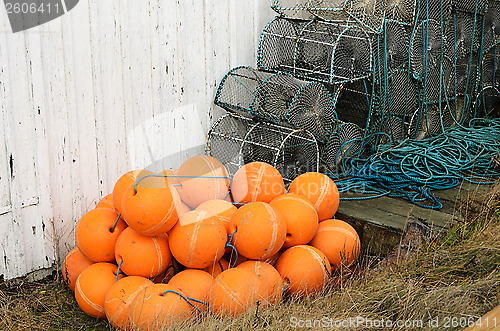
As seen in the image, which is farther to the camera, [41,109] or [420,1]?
[420,1]

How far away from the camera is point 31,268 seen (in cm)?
365

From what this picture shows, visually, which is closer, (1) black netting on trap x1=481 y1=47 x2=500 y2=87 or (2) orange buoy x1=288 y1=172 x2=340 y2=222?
(2) orange buoy x1=288 y1=172 x2=340 y2=222

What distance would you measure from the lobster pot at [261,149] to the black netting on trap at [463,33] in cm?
261

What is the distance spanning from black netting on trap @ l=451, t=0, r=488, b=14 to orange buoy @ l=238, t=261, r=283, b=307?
4.47 m

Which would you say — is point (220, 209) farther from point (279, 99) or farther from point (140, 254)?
point (279, 99)

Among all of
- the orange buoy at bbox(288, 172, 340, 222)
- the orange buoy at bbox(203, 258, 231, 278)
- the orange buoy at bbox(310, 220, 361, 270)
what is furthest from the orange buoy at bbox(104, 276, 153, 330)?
the orange buoy at bbox(288, 172, 340, 222)

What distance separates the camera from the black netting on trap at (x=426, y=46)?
571 centimetres

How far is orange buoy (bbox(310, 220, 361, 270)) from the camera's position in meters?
3.60

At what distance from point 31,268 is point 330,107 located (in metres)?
2.83

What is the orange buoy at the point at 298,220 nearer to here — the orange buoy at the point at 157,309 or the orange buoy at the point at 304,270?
the orange buoy at the point at 304,270

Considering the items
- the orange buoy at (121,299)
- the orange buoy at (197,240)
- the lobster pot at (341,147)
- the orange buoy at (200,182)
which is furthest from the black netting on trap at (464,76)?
the orange buoy at (121,299)

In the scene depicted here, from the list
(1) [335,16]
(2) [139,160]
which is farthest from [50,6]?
(1) [335,16]

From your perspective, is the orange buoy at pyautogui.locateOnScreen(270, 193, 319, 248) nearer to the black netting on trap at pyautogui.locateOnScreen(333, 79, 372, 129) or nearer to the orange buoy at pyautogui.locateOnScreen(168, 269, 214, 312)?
the orange buoy at pyautogui.locateOnScreen(168, 269, 214, 312)

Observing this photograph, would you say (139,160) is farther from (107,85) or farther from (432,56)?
(432,56)
